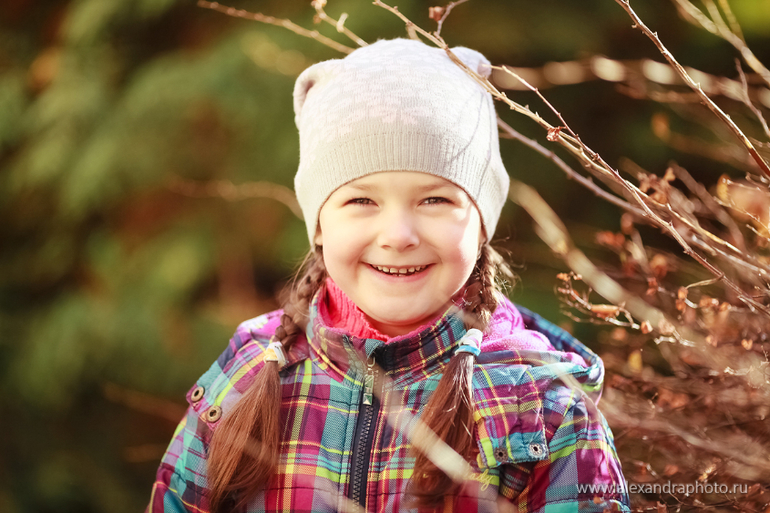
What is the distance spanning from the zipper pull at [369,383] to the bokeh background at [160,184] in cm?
128

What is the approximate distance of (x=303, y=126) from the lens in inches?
58.4

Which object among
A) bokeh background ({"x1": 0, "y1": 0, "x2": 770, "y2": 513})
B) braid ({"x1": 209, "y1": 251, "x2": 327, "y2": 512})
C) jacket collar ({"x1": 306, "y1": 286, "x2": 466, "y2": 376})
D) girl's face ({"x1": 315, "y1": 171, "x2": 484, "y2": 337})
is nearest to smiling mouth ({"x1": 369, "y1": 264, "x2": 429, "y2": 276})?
girl's face ({"x1": 315, "y1": 171, "x2": 484, "y2": 337})

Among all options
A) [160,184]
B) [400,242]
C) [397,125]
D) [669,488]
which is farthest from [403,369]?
[160,184]

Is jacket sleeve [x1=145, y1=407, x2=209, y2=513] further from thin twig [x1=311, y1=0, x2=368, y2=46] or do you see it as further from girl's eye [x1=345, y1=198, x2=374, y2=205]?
thin twig [x1=311, y1=0, x2=368, y2=46]

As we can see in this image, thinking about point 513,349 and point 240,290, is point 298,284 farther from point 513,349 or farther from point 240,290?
point 240,290

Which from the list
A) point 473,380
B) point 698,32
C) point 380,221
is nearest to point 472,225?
point 380,221

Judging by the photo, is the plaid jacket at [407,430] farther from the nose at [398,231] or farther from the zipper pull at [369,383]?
the nose at [398,231]

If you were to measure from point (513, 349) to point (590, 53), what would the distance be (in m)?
1.58

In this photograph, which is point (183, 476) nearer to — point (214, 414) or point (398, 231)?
point (214, 414)

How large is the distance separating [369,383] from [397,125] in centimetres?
54

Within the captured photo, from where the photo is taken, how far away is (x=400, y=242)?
127cm

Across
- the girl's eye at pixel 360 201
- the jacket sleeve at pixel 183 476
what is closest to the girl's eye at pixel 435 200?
the girl's eye at pixel 360 201

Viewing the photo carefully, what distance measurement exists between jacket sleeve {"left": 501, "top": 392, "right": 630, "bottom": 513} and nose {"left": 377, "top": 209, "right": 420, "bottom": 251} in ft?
1.49

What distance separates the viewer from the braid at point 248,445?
1340 mm
